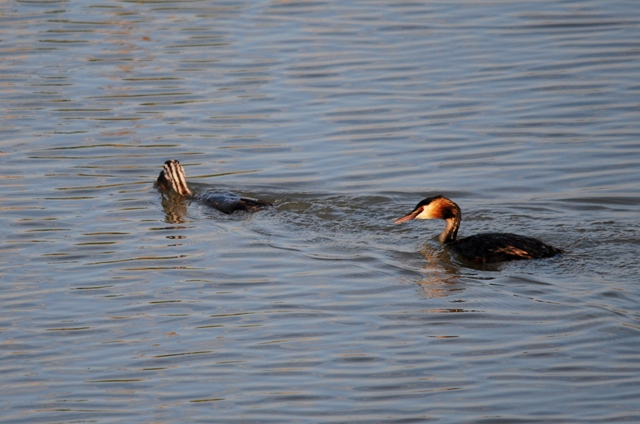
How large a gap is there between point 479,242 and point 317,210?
7.64 feet

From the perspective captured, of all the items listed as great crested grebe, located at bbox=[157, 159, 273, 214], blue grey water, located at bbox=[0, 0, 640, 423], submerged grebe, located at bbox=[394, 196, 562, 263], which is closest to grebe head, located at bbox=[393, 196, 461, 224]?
submerged grebe, located at bbox=[394, 196, 562, 263]

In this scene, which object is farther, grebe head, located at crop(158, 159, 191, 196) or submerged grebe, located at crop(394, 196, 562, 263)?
grebe head, located at crop(158, 159, 191, 196)

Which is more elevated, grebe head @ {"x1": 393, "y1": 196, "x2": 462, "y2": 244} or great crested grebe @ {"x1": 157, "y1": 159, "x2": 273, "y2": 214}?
great crested grebe @ {"x1": 157, "y1": 159, "x2": 273, "y2": 214}

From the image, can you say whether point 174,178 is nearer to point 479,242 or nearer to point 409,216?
point 409,216

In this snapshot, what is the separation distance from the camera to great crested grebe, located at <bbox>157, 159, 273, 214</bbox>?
12.8 m

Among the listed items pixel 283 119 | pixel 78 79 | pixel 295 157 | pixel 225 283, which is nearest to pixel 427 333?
pixel 225 283

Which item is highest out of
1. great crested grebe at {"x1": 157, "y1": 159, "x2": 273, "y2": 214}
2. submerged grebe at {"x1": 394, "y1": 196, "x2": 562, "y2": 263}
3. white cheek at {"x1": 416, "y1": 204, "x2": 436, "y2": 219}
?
great crested grebe at {"x1": 157, "y1": 159, "x2": 273, "y2": 214}

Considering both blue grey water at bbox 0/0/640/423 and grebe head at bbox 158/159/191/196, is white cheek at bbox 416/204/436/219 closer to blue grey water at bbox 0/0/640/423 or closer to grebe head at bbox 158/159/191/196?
blue grey water at bbox 0/0/640/423

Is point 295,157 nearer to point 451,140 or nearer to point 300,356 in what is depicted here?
point 451,140

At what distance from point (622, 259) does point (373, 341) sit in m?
2.94

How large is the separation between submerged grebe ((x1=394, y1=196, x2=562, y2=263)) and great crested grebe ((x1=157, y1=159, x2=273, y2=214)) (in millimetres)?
1795

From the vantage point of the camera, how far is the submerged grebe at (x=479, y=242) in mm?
10656

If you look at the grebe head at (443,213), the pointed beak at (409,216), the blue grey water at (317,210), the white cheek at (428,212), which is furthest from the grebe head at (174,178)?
the white cheek at (428,212)

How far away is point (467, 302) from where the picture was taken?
9.81m
